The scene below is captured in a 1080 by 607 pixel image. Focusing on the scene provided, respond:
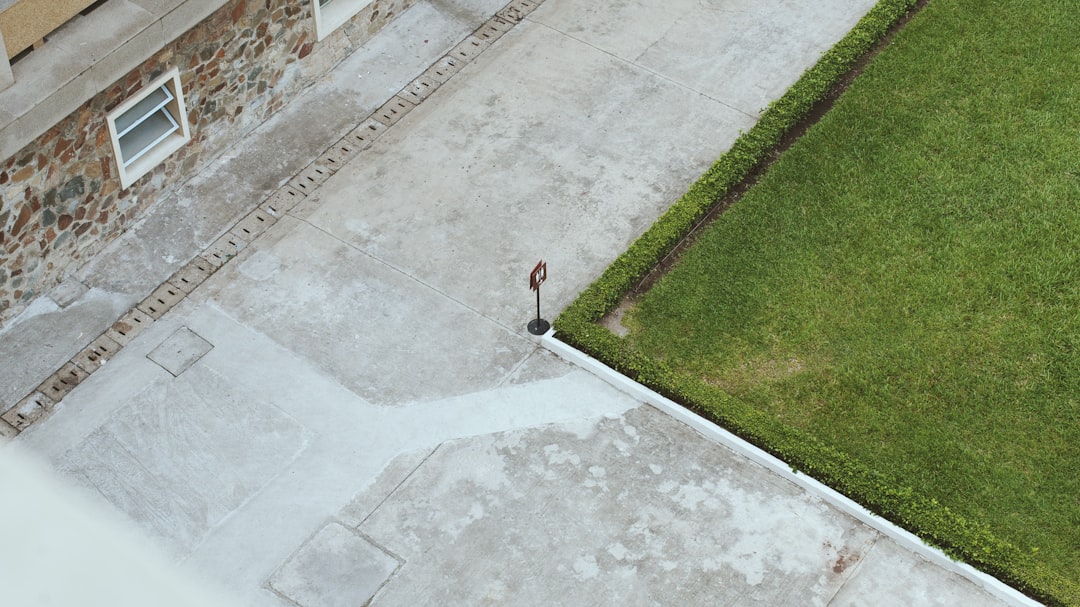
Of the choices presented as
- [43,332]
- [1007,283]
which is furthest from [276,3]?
[1007,283]

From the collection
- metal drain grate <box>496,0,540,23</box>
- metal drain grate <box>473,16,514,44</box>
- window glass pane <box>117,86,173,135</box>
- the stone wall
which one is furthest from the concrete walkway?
window glass pane <box>117,86,173,135</box>

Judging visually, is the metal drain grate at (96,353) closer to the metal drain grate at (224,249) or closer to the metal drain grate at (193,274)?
the metal drain grate at (193,274)

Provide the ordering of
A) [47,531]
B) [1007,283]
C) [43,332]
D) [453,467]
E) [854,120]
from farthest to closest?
[854,120] → [1007,283] → [43,332] → [453,467] → [47,531]

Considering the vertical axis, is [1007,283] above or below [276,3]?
below

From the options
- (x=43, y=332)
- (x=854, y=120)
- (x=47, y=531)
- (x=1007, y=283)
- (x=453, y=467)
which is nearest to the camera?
(x=47, y=531)

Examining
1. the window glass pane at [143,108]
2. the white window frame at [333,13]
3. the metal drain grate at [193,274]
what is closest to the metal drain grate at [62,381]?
the metal drain grate at [193,274]

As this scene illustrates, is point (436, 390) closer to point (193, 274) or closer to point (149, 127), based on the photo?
point (193, 274)

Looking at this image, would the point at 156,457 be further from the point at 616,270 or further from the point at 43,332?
the point at 616,270
